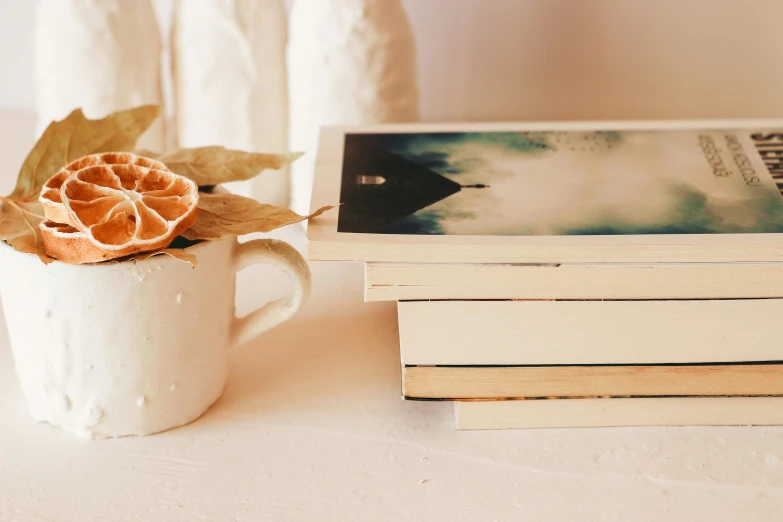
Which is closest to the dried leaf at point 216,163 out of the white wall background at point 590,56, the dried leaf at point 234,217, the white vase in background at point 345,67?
the dried leaf at point 234,217

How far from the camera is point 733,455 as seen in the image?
0.33 m

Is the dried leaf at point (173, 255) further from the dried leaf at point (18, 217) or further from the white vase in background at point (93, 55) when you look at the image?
the white vase in background at point (93, 55)

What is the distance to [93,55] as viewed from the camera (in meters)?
0.48

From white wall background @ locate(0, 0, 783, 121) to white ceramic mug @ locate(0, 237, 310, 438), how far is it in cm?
32

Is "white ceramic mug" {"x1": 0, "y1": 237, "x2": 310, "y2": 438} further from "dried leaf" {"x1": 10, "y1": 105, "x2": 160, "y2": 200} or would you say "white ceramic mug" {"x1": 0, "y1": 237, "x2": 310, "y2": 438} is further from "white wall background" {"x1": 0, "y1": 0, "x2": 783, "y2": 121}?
"white wall background" {"x1": 0, "y1": 0, "x2": 783, "y2": 121}

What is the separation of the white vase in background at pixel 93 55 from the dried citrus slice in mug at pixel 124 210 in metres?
0.18

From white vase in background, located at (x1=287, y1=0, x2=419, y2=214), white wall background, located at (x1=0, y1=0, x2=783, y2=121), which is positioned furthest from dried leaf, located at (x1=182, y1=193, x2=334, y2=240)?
white wall background, located at (x1=0, y1=0, x2=783, y2=121)

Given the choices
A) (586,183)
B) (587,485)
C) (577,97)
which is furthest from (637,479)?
(577,97)

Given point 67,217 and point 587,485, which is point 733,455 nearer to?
point 587,485

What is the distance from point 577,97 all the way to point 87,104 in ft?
1.12

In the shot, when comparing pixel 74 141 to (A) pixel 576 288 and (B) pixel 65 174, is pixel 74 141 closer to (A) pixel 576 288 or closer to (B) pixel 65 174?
(B) pixel 65 174

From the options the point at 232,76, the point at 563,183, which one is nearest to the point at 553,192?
the point at 563,183

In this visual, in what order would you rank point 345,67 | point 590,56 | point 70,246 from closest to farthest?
point 70,246 < point 345,67 < point 590,56

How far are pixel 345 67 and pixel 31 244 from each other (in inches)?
8.7
